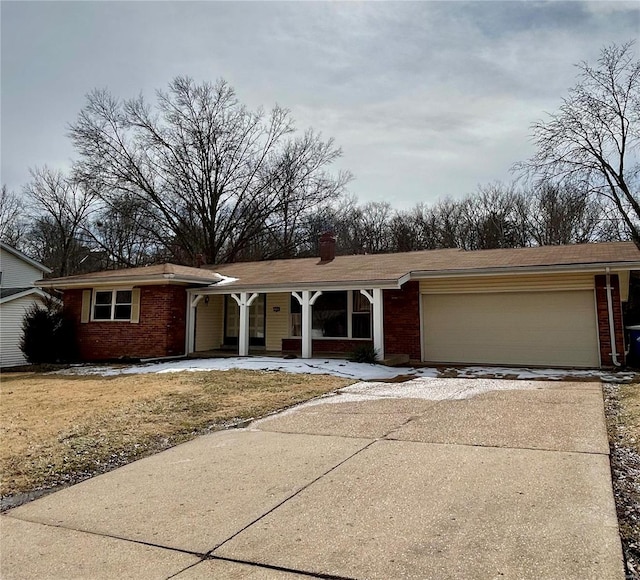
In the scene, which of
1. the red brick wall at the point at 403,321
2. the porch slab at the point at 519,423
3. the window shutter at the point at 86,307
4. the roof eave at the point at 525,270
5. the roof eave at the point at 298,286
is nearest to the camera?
the porch slab at the point at 519,423

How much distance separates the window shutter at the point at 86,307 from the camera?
52.9 feet

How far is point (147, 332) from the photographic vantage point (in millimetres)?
14930

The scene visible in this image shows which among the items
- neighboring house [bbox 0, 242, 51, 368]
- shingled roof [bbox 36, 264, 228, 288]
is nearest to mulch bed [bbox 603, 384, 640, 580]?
shingled roof [bbox 36, 264, 228, 288]

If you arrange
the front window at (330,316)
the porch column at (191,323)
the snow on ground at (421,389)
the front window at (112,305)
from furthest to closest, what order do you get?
the front window at (112,305) → the porch column at (191,323) → the front window at (330,316) → the snow on ground at (421,389)

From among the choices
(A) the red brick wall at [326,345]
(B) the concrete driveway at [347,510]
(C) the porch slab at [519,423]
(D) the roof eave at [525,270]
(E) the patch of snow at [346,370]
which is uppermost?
(D) the roof eave at [525,270]

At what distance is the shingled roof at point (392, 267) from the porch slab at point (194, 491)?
25.3ft

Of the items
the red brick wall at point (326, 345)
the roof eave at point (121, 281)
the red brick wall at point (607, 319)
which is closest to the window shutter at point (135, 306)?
the roof eave at point (121, 281)

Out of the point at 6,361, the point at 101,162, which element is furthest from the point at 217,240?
the point at 6,361

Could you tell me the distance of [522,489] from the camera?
3572mm

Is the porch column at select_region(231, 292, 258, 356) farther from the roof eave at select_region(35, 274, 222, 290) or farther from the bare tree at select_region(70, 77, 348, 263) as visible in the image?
the bare tree at select_region(70, 77, 348, 263)

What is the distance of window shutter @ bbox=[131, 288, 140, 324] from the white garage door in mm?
8998

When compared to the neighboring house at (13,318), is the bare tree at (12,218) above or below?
above

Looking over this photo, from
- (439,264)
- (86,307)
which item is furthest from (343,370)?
(86,307)

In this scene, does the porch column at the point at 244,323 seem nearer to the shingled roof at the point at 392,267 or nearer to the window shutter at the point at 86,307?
the shingled roof at the point at 392,267
